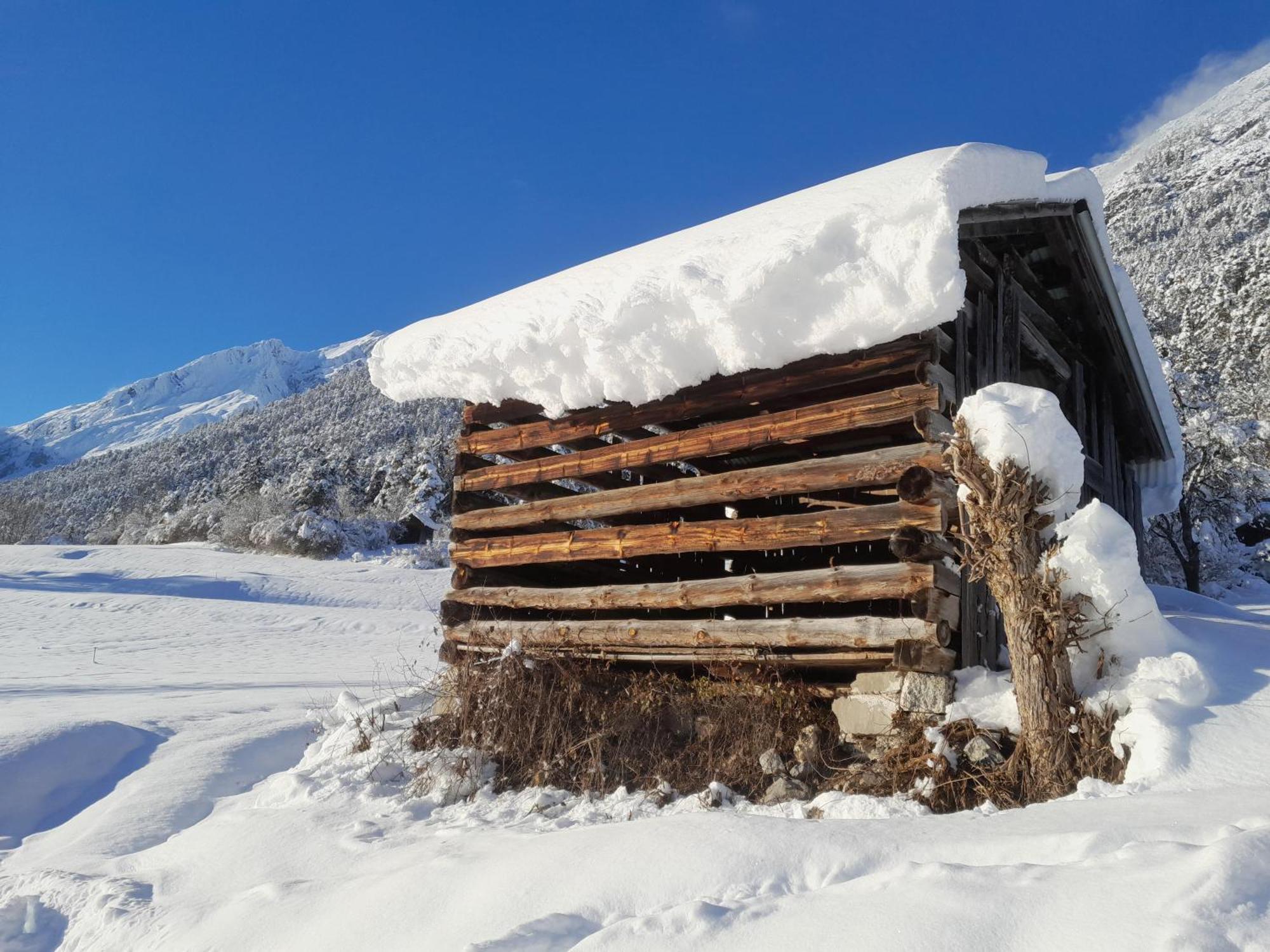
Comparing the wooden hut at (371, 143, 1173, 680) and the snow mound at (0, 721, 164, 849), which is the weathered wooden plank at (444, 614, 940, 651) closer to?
the wooden hut at (371, 143, 1173, 680)

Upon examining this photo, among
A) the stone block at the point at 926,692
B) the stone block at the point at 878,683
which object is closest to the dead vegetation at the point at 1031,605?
the stone block at the point at 926,692

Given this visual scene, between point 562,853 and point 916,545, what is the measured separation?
2.86m

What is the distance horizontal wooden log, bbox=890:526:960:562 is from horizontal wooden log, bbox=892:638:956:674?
0.48 meters

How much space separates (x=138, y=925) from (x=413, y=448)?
46.6 meters

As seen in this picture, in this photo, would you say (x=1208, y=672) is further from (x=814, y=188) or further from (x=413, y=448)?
(x=413, y=448)

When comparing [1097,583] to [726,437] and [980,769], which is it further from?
[726,437]

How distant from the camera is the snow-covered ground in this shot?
2027 millimetres

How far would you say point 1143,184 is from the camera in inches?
2174

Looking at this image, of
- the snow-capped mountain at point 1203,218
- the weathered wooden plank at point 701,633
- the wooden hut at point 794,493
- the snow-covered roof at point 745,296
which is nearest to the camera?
the snow-covered roof at point 745,296

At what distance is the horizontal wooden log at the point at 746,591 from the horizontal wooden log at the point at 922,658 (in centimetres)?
22

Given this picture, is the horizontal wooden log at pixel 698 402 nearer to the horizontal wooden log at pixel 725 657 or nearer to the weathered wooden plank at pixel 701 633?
the weathered wooden plank at pixel 701 633

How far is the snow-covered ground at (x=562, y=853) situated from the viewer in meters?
2.03

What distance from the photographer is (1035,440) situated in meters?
3.88

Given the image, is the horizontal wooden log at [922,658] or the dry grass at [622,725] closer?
the horizontal wooden log at [922,658]
